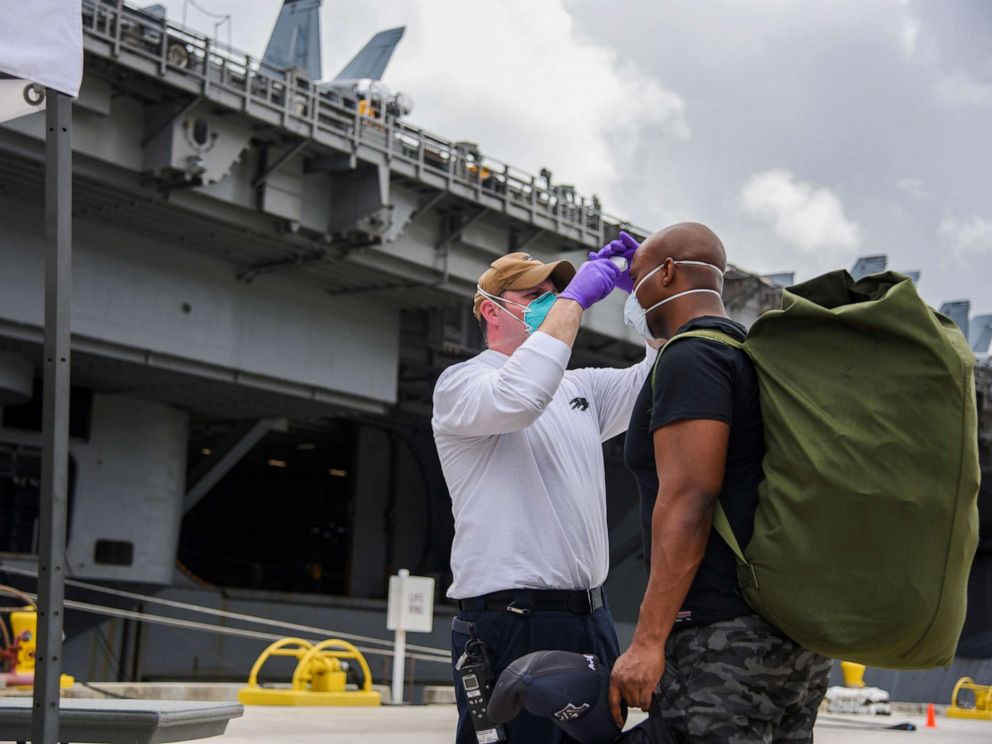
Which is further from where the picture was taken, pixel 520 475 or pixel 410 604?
pixel 410 604

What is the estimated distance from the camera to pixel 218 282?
2312cm

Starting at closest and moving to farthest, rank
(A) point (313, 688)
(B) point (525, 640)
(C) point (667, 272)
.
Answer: (C) point (667, 272), (B) point (525, 640), (A) point (313, 688)

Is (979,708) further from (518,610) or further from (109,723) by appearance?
(518,610)

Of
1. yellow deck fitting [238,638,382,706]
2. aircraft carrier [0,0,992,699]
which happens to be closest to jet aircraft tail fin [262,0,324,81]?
aircraft carrier [0,0,992,699]

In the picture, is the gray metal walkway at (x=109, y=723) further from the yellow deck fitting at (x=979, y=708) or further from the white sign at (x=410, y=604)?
the yellow deck fitting at (x=979, y=708)

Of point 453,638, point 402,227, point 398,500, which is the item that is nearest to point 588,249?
point 402,227

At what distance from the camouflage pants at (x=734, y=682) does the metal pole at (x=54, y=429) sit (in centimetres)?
204

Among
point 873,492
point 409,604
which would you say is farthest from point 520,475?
point 409,604

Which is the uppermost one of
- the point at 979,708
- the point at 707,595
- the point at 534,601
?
the point at 707,595

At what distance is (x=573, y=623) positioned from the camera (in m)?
3.68

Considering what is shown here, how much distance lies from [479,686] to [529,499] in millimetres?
617

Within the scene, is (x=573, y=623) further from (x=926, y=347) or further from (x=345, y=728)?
(x=345, y=728)

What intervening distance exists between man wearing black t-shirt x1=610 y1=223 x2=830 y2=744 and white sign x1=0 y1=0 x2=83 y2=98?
2435 millimetres

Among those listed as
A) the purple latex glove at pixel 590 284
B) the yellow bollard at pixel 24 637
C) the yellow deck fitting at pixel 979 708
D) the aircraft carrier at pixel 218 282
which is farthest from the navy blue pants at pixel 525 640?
the yellow deck fitting at pixel 979 708
